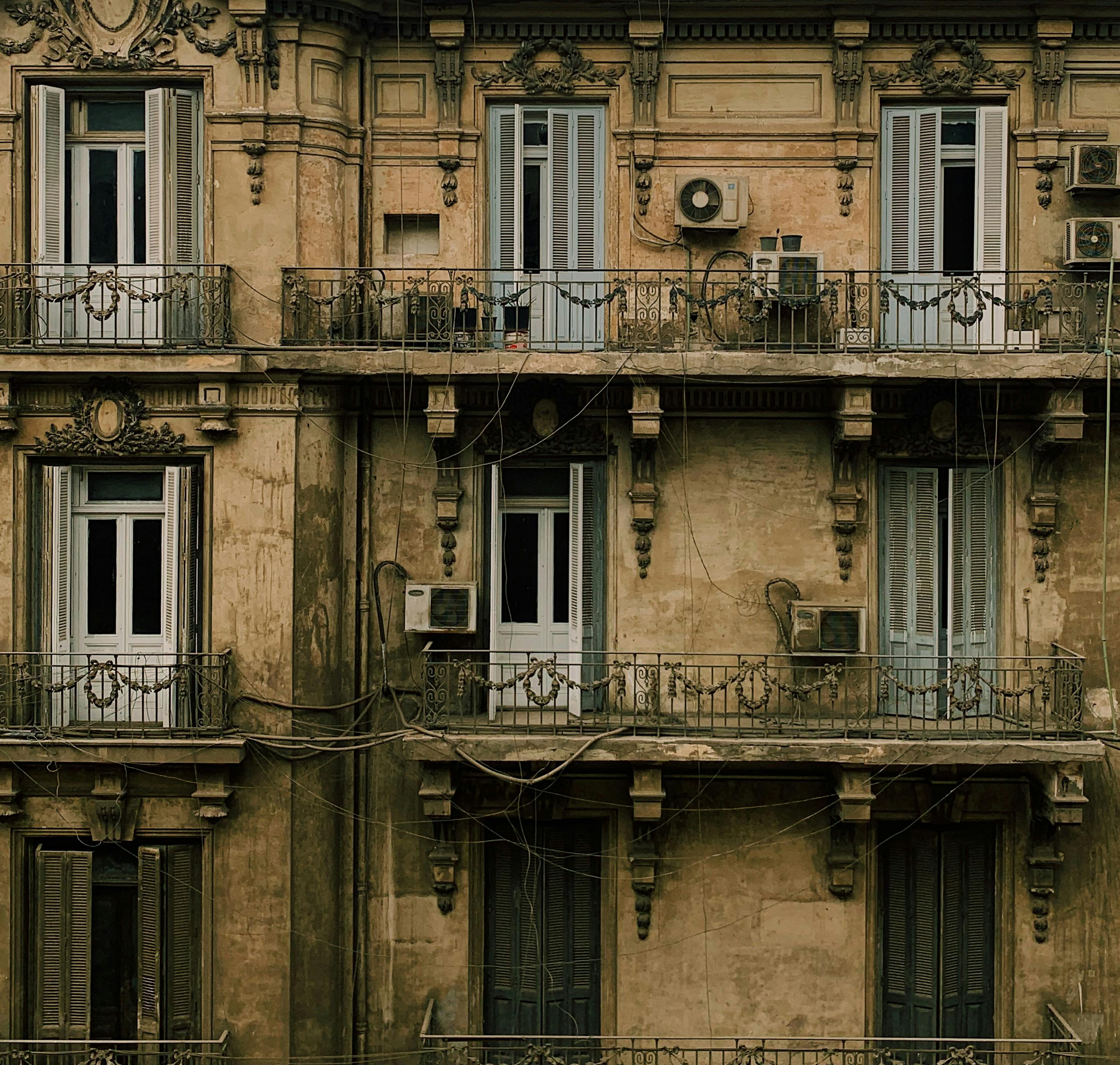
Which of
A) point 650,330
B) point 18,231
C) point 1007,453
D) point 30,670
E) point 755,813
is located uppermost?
point 18,231

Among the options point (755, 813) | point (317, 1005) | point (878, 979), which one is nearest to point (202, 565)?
point (317, 1005)

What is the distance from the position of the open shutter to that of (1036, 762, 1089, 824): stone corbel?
860cm

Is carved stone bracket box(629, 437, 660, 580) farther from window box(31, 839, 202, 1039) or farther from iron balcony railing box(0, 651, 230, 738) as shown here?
window box(31, 839, 202, 1039)

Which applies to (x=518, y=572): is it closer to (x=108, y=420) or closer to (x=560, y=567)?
(x=560, y=567)

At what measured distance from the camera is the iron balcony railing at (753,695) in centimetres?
1299

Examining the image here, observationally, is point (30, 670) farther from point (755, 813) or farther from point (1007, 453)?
point (1007, 453)

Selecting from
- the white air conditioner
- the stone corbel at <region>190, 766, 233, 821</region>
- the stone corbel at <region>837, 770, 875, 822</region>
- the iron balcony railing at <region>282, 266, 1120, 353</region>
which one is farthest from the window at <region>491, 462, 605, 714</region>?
the white air conditioner

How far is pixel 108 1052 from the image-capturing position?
42.2 ft

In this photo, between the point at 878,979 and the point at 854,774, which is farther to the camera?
the point at 878,979

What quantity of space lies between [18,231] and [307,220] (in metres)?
2.85

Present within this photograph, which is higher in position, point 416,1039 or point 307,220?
point 307,220

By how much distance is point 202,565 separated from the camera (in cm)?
1327

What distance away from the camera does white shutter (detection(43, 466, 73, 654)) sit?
13320 millimetres

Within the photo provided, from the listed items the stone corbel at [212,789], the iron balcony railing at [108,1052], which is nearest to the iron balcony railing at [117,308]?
the stone corbel at [212,789]
